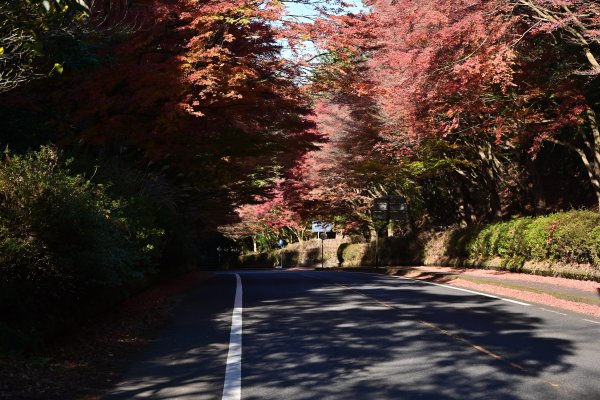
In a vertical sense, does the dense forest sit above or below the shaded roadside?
above

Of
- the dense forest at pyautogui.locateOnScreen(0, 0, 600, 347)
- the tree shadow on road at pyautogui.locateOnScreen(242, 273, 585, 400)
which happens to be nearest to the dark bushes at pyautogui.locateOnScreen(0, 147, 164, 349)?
the dense forest at pyautogui.locateOnScreen(0, 0, 600, 347)

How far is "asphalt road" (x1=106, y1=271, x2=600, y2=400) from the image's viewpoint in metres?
7.37

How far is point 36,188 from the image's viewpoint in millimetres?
9477

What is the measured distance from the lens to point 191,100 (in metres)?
18.1

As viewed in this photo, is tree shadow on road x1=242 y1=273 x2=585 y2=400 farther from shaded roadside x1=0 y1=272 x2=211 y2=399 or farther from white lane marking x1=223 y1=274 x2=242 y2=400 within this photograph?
shaded roadside x1=0 y1=272 x2=211 y2=399

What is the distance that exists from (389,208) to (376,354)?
105 feet

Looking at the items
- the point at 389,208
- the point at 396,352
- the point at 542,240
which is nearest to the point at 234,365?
the point at 396,352

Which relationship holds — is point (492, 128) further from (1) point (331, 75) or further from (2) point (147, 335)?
(2) point (147, 335)

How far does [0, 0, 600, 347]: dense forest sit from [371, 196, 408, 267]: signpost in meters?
8.98

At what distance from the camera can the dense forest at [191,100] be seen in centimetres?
971

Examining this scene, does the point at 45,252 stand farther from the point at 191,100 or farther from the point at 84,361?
the point at 191,100

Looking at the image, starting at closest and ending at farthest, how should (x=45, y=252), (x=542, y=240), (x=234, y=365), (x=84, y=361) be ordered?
(x=234, y=365), (x=84, y=361), (x=45, y=252), (x=542, y=240)

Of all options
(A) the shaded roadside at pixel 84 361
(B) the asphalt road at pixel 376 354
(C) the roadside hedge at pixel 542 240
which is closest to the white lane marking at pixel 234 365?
(B) the asphalt road at pixel 376 354

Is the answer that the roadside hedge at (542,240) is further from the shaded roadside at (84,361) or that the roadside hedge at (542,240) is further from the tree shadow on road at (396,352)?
the shaded roadside at (84,361)
